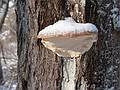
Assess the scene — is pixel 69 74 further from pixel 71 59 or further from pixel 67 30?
pixel 67 30

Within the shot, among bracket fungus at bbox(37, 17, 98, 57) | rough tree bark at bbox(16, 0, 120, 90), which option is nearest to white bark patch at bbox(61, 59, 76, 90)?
rough tree bark at bbox(16, 0, 120, 90)

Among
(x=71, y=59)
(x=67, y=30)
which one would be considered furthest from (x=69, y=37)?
(x=71, y=59)

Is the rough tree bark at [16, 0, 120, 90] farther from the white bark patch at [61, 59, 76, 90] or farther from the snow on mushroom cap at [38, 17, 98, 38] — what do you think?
the snow on mushroom cap at [38, 17, 98, 38]

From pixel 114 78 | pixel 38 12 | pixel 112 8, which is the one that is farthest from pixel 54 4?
pixel 114 78

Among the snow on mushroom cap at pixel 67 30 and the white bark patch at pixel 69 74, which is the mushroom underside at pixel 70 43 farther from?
the white bark patch at pixel 69 74

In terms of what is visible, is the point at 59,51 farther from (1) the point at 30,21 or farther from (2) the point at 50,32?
(1) the point at 30,21

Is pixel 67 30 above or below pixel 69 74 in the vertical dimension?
above

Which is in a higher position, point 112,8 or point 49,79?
point 112,8
